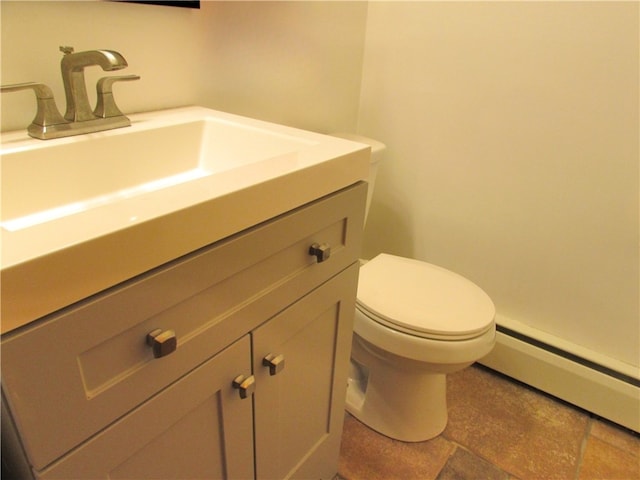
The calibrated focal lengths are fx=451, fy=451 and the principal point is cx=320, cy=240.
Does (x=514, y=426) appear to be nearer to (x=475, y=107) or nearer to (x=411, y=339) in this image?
(x=411, y=339)

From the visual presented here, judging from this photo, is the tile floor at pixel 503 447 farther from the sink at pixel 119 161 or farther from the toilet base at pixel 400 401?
the sink at pixel 119 161

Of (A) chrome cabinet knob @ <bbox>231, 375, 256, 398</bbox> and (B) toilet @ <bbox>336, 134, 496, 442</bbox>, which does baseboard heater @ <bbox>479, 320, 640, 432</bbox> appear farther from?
(A) chrome cabinet knob @ <bbox>231, 375, 256, 398</bbox>

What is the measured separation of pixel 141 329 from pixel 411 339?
757 millimetres

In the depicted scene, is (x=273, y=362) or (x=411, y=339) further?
(x=411, y=339)

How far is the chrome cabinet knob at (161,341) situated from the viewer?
53 centimetres

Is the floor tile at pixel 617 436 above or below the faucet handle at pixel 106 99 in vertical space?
below

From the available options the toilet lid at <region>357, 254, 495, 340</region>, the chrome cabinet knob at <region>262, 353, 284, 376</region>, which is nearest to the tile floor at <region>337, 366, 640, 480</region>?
the toilet lid at <region>357, 254, 495, 340</region>

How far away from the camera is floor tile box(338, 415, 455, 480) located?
124cm

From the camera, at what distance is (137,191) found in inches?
32.6

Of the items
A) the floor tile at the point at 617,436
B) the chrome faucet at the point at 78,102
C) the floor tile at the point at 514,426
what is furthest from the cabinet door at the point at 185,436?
the floor tile at the point at 617,436

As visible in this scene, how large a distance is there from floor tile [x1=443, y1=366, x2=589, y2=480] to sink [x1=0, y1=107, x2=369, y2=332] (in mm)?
996

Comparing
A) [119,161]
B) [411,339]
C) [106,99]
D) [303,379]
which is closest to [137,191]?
[119,161]

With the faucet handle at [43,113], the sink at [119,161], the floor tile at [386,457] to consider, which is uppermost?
the faucet handle at [43,113]

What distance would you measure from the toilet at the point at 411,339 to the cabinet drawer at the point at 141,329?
48 cm
